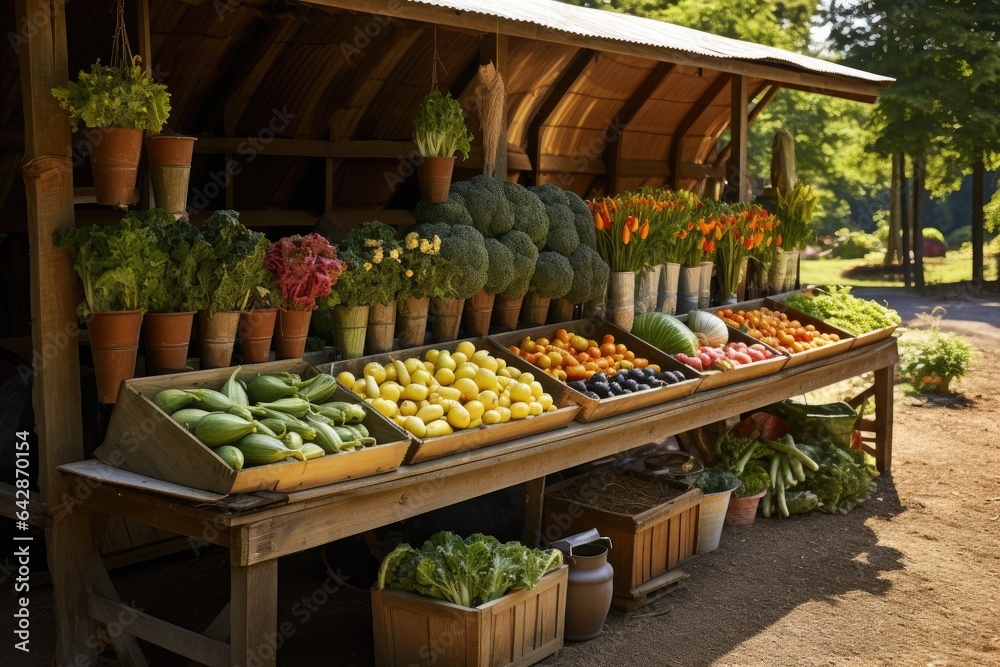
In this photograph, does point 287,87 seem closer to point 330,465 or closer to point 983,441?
point 330,465

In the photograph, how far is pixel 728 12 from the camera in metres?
21.2

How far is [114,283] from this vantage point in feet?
14.1

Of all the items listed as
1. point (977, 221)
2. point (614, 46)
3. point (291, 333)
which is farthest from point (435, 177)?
point (977, 221)

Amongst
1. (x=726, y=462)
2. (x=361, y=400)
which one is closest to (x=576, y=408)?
(x=361, y=400)

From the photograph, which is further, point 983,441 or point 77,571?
point 983,441

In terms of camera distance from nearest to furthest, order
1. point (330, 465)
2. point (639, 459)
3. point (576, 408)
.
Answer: point (330, 465) → point (576, 408) → point (639, 459)

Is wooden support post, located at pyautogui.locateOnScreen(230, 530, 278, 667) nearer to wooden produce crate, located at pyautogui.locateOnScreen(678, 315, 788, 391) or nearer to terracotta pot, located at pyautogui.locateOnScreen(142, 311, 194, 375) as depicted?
terracotta pot, located at pyautogui.locateOnScreen(142, 311, 194, 375)

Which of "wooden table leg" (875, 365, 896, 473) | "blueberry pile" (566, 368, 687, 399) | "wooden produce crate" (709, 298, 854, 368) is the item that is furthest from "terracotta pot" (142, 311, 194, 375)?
"wooden table leg" (875, 365, 896, 473)

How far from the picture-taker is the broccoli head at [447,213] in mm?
5770

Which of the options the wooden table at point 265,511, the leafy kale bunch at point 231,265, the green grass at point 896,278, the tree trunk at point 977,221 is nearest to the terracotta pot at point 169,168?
the leafy kale bunch at point 231,265

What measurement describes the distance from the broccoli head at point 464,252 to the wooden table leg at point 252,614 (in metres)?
2.04

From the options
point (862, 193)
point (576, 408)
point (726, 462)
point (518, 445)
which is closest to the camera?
point (518, 445)

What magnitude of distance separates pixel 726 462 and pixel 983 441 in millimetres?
3626

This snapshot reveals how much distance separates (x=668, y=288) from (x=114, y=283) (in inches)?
165
